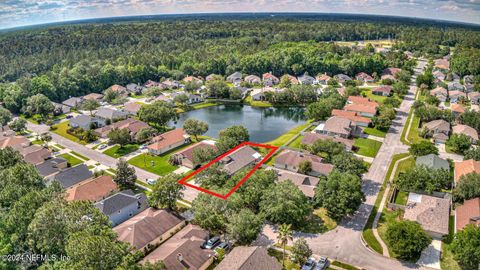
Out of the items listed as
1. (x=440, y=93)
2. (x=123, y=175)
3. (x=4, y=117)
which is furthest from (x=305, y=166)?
(x=4, y=117)

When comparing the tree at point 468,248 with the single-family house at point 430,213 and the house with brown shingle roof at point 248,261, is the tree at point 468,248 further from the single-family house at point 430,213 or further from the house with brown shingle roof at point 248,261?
the house with brown shingle roof at point 248,261

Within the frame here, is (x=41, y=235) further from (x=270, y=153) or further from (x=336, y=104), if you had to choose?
(x=336, y=104)

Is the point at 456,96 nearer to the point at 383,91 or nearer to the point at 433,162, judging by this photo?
the point at 383,91

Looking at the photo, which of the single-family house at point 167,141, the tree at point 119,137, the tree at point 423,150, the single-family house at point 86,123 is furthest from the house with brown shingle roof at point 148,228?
the single-family house at point 86,123

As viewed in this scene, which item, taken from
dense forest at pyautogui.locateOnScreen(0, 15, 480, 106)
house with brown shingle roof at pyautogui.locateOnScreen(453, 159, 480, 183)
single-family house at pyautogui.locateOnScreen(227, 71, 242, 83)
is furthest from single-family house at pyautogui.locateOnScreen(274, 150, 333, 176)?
dense forest at pyautogui.locateOnScreen(0, 15, 480, 106)

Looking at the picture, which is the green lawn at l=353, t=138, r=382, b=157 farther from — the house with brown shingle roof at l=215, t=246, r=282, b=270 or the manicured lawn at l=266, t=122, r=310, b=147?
the house with brown shingle roof at l=215, t=246, r=282, b=270

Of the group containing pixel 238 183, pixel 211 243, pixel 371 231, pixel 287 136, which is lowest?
pixel 287 136
